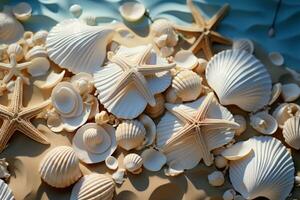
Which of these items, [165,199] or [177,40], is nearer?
[165,199]

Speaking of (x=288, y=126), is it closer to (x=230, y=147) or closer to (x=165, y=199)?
(x=230, y=147)

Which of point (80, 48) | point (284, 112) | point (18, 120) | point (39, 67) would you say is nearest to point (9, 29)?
point (39, 67)

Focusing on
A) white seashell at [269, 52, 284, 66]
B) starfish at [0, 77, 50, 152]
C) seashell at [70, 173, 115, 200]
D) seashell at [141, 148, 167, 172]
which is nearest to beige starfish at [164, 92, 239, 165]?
seashell at [141, 148, 167, 172]

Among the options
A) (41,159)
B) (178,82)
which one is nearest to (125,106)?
(178,82)

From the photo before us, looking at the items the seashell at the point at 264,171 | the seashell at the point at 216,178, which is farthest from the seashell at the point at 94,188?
the seashell at the point at 264,171

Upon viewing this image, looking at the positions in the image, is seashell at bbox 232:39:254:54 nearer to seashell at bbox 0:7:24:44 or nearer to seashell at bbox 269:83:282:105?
seashell at bbox 269:83:282:105

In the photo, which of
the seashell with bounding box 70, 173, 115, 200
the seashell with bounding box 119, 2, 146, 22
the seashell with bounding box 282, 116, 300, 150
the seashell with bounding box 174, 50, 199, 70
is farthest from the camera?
the seashell with bounding box 119, 2, 146, 22
